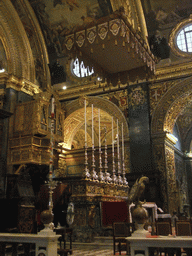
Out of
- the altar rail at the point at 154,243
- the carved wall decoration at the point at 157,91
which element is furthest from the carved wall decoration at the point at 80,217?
the carved wall decoration at the point at 157,91

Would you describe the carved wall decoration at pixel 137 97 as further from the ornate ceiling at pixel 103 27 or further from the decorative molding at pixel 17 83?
the decorative molding at pixel 17 83

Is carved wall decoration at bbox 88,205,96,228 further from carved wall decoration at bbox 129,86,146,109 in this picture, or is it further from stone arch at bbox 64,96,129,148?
carved wall decoration at bbox 129,86,146,109

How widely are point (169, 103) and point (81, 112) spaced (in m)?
4.54

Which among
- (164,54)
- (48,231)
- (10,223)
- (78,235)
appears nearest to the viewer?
(48,231)

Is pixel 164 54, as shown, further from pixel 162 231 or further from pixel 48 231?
pixel 48 231

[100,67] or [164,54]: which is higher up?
[164,54]

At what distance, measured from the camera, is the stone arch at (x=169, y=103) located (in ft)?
43.5

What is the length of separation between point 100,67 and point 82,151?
28.5 ft

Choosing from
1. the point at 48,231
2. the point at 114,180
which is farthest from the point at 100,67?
the point at 48,231

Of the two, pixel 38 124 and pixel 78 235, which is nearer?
pixel 78 235

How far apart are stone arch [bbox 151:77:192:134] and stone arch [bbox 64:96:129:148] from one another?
4.55 feet

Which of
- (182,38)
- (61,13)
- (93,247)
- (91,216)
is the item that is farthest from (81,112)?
(93,247)

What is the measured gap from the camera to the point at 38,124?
12.7 metres

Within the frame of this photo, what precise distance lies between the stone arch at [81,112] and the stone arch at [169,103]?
139cm
